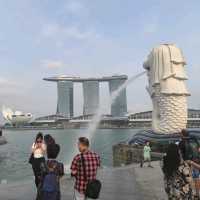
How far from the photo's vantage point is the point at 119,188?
10180mm

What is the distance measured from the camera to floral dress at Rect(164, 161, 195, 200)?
5457 millimetres

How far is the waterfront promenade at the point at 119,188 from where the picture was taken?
9031 mm

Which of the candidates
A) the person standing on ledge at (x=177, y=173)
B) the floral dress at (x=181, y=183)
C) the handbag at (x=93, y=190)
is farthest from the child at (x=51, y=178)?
the floral dress at (x=181, y=183)

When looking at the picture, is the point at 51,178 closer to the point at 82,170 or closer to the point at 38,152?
the point at 82,170

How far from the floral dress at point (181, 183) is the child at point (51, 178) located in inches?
64.7

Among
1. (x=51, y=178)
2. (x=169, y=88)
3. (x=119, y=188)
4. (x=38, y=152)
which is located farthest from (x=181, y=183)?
(x=169, y=88)

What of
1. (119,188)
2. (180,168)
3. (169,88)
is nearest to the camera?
(180,168)

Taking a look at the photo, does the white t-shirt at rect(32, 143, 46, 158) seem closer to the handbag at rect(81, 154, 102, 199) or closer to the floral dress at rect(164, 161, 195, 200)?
the handbag at rect(81, 154, 102, 199)

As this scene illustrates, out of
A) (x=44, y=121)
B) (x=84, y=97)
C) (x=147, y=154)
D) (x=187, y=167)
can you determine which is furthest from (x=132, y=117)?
(x=187, y=167)

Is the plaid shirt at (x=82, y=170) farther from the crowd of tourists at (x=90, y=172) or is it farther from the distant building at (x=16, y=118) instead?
the distant building at (x=16, y=118)

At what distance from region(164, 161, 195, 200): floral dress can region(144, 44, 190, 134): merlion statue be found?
27.6 metres

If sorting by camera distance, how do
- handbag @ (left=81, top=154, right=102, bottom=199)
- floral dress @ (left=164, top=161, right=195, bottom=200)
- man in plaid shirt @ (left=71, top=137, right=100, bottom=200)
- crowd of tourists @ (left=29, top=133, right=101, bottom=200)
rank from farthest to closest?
floral dress @ (left=164, top=161, right=195, bottom=200), man in plaid shirt @ (left=71, top=137, right=100, bottom=200), crowd of tourists @ (left=29, top=133, right=101, bottom=200), handbag @ (left=81, top=154, right=102, bottom=199)

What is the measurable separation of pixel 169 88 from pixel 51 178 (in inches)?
1121

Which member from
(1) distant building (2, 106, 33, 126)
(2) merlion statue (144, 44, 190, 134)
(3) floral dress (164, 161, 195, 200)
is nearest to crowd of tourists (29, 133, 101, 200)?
(3) floral dress (164, 161, 195, 200)
